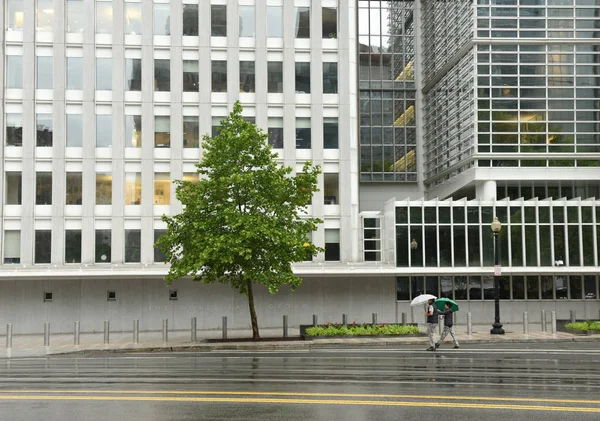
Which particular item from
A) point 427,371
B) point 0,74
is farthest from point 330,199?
point 427,371

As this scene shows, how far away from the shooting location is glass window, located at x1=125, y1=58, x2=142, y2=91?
4047 cm

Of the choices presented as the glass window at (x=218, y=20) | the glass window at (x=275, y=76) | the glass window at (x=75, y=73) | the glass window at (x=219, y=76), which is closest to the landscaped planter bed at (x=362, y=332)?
the glass window at (x=275, y=76)

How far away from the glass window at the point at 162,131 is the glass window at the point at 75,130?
427cm

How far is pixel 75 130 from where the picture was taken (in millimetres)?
39875

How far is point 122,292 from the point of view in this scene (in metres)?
38.5

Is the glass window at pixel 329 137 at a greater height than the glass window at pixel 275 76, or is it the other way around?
Result: the glass window at pixel 275 76

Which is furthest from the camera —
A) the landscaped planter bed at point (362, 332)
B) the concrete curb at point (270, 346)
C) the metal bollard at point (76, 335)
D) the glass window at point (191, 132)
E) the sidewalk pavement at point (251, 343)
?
the glass window at point (191, 132)

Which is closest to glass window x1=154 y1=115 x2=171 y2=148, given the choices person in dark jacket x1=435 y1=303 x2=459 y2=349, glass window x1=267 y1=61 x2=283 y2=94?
glass window x1=267 y1=61 x2=283 y2=94

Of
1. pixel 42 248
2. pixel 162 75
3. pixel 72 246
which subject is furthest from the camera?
pixel 162 75

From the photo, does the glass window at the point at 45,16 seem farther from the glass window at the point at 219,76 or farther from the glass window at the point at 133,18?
the glass window at the point at 219,76

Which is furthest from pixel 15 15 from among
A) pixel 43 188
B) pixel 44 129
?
pixel 43 188

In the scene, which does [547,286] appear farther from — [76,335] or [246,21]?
[76,335]

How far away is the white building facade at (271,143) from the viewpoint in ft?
127

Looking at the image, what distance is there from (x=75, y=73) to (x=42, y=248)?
10.3 m
